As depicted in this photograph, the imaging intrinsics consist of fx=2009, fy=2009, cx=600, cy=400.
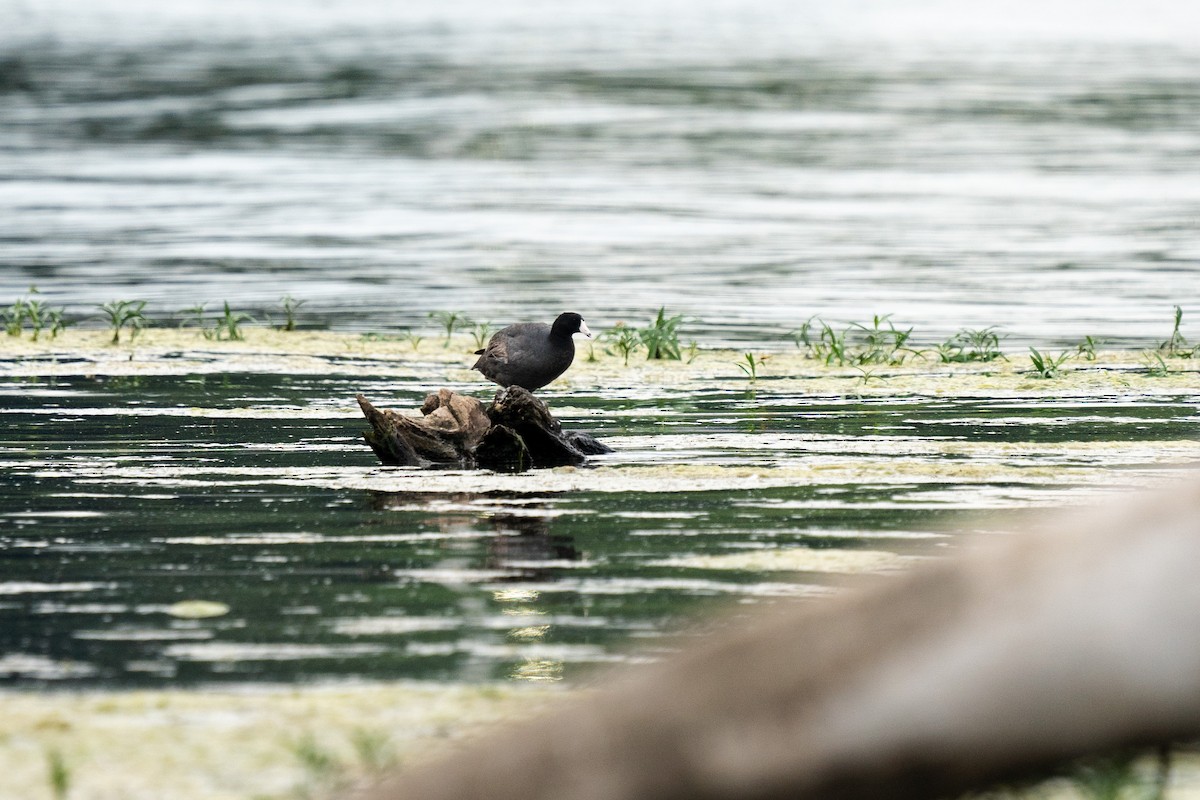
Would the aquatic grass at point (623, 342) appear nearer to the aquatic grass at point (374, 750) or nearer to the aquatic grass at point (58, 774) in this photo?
the aquatic grass at point (374, 750)

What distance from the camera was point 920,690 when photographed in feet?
4.96

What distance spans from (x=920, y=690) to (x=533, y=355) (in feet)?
30.2

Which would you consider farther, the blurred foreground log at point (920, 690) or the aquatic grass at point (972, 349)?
the aquatic grass at point (972, 349)

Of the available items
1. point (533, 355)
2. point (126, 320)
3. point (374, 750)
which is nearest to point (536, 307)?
point (126, 320)

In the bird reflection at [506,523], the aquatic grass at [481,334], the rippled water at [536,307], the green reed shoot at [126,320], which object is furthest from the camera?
the green reed shoot at [126,320]

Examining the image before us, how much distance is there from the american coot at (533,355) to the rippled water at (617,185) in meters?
3.88

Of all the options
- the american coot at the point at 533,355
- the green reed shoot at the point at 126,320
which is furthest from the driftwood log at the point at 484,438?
the green reed shoot at the point at 126,320

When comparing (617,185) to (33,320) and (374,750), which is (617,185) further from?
(374,750)

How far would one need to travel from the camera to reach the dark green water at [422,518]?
598 cm

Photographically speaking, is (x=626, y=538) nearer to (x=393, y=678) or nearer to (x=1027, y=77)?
(x=393, y=678)

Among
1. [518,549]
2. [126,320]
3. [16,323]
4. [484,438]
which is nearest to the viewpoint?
[518,549]

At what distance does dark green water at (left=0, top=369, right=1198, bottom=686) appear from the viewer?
5.98m

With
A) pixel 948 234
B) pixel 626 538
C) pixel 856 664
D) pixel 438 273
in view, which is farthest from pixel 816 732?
pixel 948 234

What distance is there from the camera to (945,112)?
42.7 m
